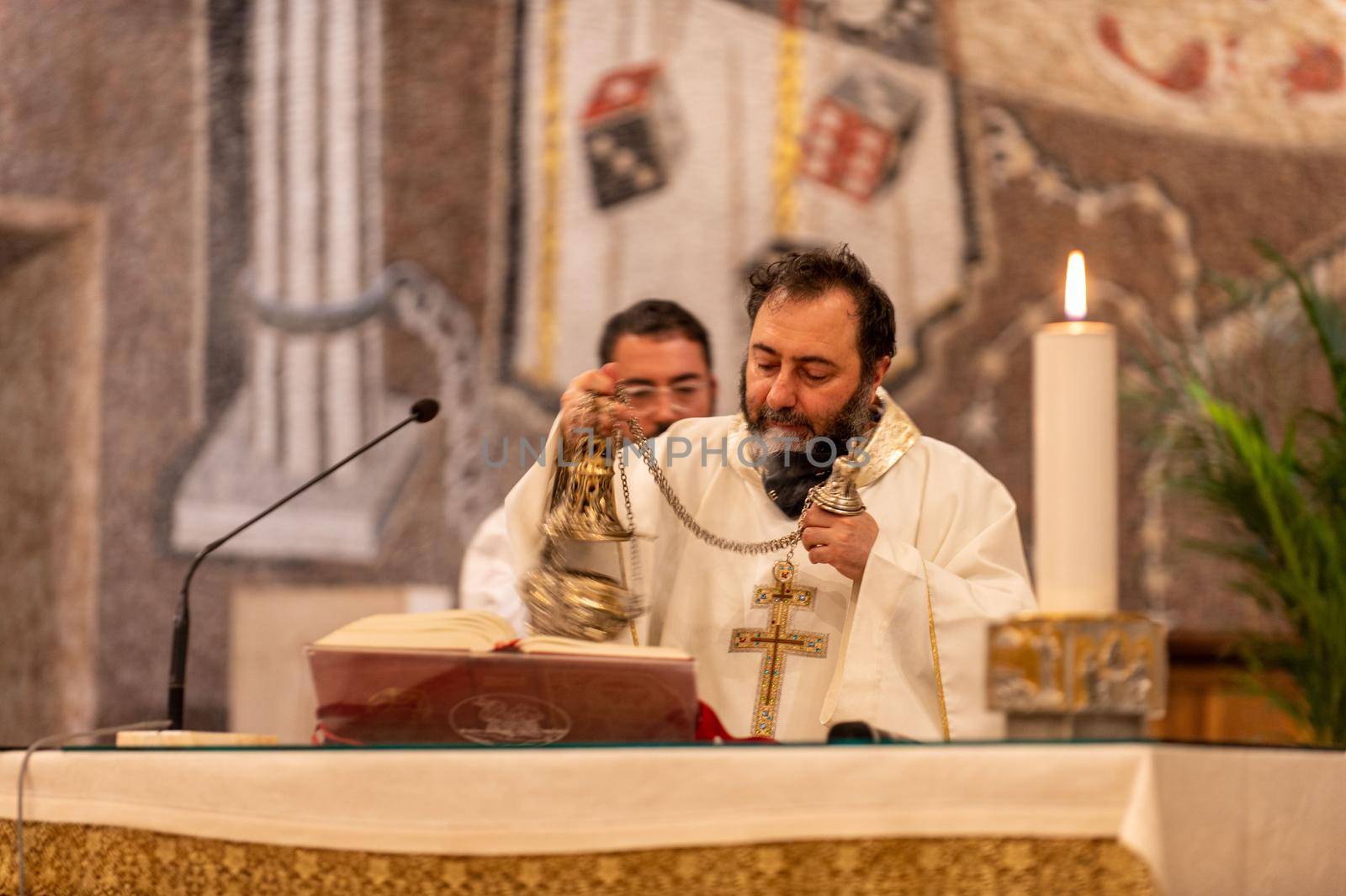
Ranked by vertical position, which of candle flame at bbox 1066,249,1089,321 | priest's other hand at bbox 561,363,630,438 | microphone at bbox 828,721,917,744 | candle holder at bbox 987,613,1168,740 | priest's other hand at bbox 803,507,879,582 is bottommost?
microphone at bbox 828,721,917,744

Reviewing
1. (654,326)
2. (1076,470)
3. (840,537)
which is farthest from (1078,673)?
(654,326)

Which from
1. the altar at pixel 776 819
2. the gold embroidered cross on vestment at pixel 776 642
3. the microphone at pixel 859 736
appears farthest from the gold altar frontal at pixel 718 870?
the gold embroidered cross on vestment at pixel 776 642

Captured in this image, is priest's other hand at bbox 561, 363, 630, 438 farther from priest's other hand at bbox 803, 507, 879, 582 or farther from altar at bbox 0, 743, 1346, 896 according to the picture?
altar at bbox 0, 743, 1346, 896

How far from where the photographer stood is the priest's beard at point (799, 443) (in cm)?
292

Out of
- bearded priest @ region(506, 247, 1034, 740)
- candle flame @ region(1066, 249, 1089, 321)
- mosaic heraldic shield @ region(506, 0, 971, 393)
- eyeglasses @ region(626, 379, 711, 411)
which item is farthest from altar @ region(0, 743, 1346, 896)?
mosaic heraldic shield @ region(506, 0, 971, 393)

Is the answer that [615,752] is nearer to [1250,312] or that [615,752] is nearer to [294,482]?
[294,482]

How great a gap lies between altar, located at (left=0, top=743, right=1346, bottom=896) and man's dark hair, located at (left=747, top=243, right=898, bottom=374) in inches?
53.7

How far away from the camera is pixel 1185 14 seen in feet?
20.9

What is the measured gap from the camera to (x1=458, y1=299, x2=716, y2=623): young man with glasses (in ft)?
12.7

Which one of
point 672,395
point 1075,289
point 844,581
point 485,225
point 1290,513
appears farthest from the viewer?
point 485,225

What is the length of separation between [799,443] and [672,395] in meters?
0.97

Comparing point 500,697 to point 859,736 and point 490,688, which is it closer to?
point 490,688

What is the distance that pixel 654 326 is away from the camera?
4.15 meters

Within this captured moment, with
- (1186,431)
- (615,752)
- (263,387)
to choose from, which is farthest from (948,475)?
(263,387)
